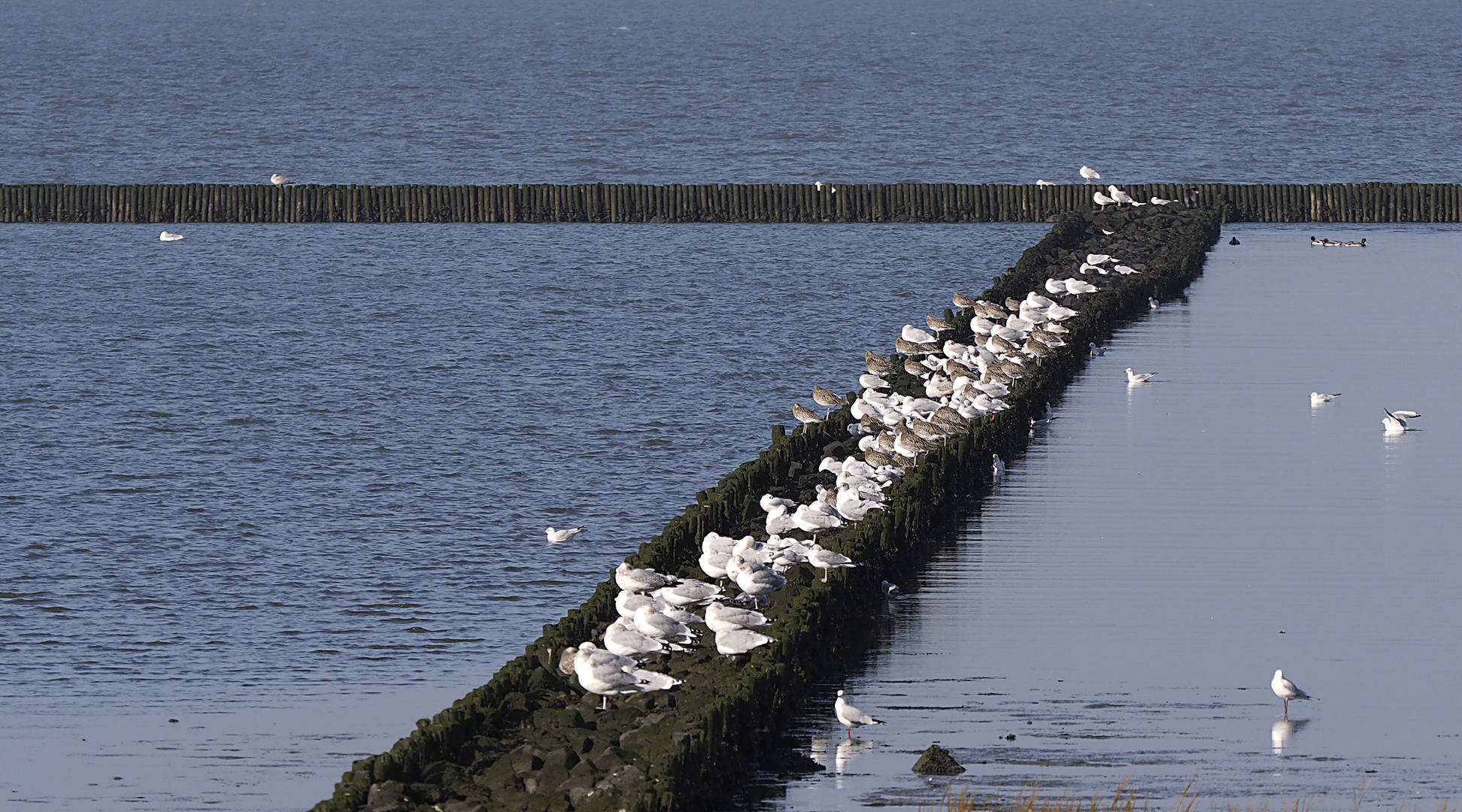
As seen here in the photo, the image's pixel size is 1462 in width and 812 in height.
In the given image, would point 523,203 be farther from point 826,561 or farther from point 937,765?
point 937,765

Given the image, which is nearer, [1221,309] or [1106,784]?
[1106,784]

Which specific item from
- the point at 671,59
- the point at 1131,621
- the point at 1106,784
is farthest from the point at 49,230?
the point at 671,59

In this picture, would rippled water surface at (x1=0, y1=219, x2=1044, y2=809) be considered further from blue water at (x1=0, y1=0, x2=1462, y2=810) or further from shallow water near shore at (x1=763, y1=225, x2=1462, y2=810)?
shallow water near shore at (x1=763, y1=225, x2=1462, y2=810)

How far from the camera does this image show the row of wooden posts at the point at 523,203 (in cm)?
6981

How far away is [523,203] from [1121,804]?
186 ft

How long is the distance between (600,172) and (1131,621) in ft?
265

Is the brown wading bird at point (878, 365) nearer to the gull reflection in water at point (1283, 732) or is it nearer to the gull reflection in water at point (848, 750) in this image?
the gull reflection in water at point (1283, 732)

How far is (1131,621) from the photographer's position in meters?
21.3

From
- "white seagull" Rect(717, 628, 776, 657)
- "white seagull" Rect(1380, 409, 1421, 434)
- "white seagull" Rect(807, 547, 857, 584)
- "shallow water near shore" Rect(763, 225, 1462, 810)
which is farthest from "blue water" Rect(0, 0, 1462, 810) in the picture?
"white seagull" Rect(1380, 409, 1421, 434)

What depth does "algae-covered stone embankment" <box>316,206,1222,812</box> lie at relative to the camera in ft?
50.2

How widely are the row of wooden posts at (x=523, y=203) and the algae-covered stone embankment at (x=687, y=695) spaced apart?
40.3m

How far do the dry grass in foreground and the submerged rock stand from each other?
44cm

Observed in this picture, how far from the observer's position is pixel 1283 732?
691 inches

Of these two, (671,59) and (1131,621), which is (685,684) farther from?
(671,59)
